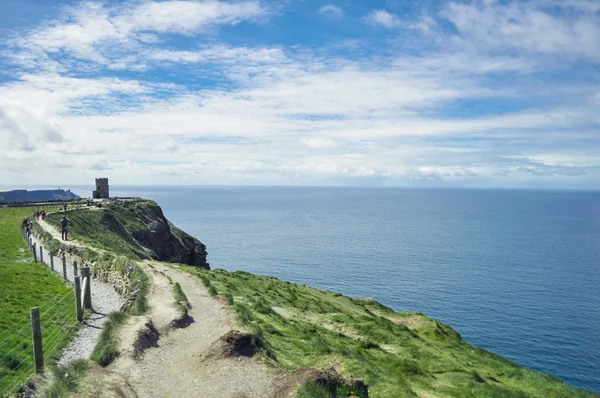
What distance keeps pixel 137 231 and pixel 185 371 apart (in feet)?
254

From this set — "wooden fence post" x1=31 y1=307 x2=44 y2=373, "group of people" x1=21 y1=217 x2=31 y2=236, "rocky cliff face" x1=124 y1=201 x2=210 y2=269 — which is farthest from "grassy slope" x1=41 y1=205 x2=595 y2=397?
"rocky cliff face" x1=124 y1=201 x2=210 y2=269

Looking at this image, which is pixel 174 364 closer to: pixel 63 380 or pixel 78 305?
pixel 63 380

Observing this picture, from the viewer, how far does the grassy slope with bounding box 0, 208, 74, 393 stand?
56.5 feet

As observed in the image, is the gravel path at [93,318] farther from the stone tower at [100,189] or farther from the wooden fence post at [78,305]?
the stone tower at [100,189]

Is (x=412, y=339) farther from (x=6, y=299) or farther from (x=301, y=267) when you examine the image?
(x=301, y=267)

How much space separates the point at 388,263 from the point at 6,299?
339 ft

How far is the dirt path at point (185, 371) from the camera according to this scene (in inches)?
648

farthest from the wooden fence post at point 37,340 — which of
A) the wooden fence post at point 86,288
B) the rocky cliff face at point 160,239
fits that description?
the rocky cliff face at point 160,239

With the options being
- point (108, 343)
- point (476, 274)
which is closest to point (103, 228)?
point (108, 343)

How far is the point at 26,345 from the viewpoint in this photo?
19.0m

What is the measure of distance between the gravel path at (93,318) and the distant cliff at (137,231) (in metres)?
21.4

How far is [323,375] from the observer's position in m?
17.2

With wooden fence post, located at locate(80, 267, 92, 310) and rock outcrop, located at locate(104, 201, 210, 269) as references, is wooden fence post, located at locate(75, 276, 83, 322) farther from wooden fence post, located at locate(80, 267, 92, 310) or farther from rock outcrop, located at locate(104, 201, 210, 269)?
rock outcrop, located at locate(104, 201, 210, 269)

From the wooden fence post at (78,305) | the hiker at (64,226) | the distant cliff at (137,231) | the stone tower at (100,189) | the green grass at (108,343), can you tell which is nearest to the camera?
the green grass at (108,343)
